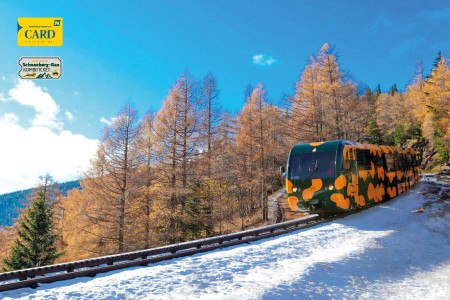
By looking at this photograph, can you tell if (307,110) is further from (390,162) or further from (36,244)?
(36,244)

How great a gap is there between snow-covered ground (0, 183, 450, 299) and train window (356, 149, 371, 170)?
2.65m

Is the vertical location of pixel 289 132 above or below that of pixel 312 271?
above

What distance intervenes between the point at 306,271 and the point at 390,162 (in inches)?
500

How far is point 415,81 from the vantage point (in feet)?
180

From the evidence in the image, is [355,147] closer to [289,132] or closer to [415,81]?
[289,132]

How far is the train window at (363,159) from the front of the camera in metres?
14.3

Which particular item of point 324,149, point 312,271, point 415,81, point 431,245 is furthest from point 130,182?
point 415,81

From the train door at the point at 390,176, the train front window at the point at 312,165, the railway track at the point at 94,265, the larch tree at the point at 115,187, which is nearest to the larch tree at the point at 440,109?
the train door at the point at 390,176

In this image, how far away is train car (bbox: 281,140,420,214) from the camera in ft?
43.3

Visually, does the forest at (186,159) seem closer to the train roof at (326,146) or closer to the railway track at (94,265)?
the train roof at (326,146)

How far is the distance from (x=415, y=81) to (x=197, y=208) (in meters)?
49.9

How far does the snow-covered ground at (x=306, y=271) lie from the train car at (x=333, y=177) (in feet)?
3.32

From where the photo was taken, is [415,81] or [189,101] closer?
[189,101]

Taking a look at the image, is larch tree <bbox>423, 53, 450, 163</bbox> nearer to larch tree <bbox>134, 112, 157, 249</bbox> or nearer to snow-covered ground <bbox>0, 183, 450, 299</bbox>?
snow-covered ground <bbox>0, 183, 450, 299</bbox>
